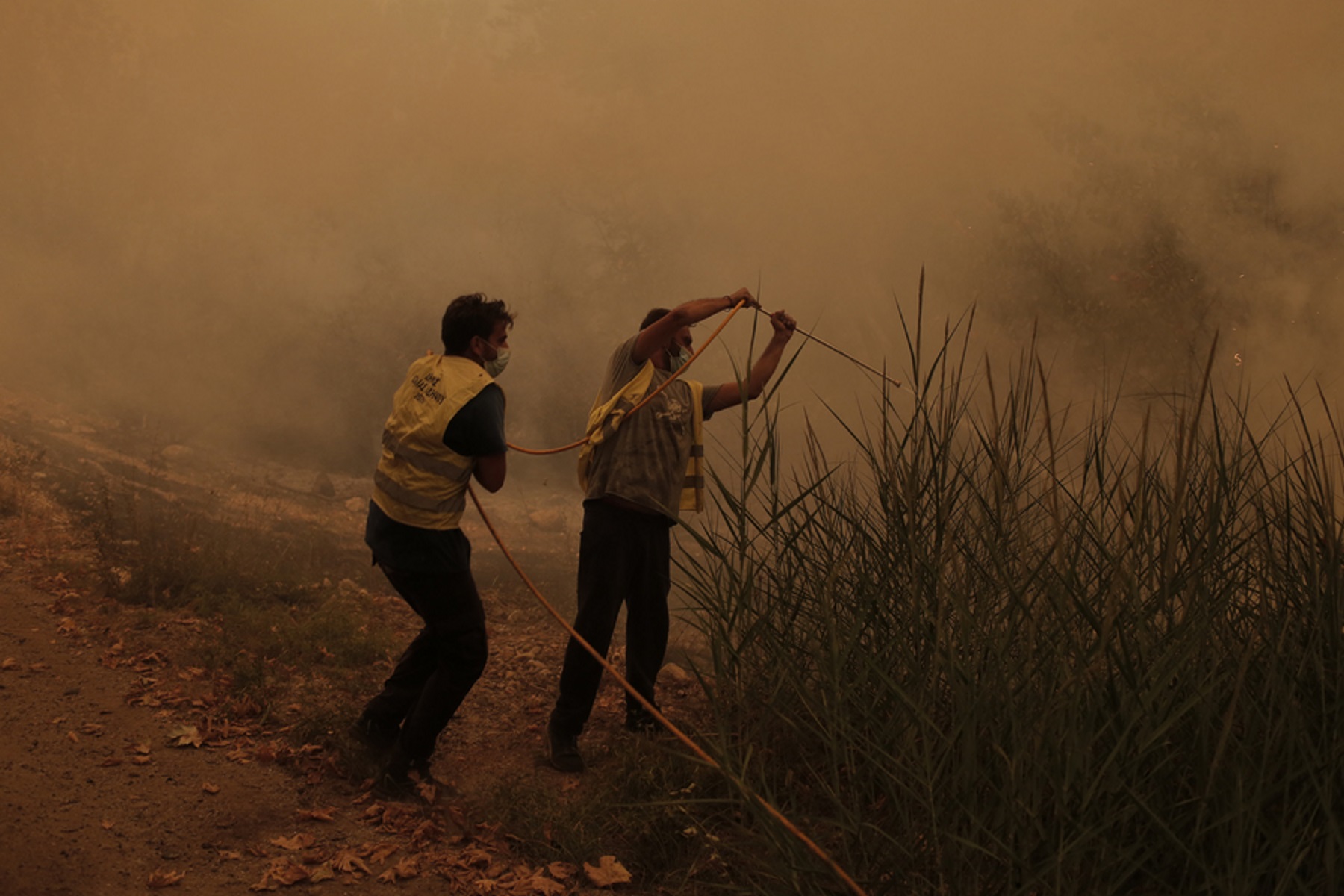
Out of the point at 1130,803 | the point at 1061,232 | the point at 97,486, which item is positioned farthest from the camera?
the point at 1061,232

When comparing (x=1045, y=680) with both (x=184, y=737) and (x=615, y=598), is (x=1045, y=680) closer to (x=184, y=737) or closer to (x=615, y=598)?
(x=615, y=598)

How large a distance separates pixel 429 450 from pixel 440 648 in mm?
517

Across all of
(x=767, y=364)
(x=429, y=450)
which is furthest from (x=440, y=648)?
(x=767, y=364)

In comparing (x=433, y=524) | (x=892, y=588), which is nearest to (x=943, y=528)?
(x=892, y=588)

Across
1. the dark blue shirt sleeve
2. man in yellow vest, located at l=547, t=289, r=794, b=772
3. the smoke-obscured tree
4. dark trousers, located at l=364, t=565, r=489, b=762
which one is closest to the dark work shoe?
man in yellow vest, located at l=547, t=289, r=794, b=772

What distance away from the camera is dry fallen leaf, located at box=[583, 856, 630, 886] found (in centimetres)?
217

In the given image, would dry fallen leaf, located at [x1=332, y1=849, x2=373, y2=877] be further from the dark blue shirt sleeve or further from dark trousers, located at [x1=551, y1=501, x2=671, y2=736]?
the dark blue shirt sleeve

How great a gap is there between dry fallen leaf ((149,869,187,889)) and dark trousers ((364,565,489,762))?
0.60 m

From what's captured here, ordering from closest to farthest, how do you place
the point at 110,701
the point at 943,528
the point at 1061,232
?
the point at 943,528
the point at 110,701
the point at 1061,232

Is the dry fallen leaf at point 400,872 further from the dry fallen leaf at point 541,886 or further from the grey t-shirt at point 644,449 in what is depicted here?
the grey t-shirt at point 644,449

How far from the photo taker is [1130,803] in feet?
4.94

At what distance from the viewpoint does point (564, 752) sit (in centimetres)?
284

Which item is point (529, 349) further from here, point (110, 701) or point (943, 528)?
point (943, 528)

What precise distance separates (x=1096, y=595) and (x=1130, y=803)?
0.41 metres
